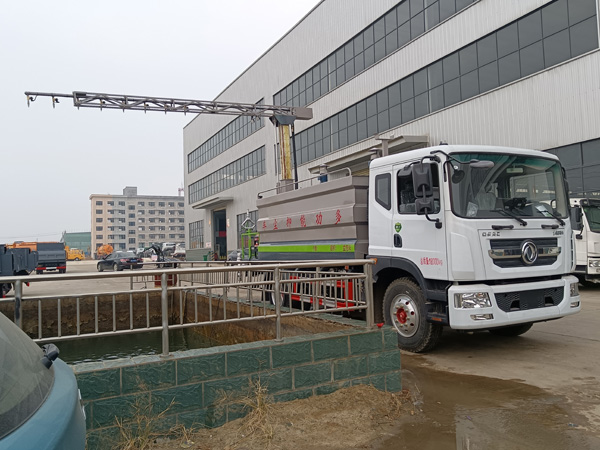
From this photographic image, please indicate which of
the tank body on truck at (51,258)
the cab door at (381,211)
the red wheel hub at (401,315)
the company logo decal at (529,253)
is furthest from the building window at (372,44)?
the tank body on truck at (51,258)

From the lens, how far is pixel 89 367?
351 centimetres

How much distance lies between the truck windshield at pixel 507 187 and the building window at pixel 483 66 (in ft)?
32.8

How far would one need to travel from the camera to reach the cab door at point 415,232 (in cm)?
600

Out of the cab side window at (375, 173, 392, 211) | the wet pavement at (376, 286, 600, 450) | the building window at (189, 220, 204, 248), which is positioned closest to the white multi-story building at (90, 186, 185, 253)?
the building window at (189, 220, 204, 248)

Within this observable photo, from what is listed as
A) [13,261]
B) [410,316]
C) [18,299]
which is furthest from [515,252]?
[13,261]

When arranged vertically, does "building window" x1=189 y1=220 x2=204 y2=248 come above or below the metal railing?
above

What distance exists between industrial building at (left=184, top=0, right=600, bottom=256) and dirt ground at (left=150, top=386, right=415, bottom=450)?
188 inches

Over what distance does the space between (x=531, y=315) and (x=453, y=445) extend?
2.98 metres

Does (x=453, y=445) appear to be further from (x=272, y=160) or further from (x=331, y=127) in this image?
(x=272, y=160)

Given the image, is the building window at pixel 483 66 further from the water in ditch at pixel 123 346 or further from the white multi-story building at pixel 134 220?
the white multi-story building at pixel 134 220

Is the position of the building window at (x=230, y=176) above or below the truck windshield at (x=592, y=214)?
above

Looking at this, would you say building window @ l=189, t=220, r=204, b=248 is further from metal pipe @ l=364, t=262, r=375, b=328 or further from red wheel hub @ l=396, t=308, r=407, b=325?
metal pipe @ l=364, t=262, r=375, b=328

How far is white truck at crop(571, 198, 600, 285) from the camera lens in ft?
41.4

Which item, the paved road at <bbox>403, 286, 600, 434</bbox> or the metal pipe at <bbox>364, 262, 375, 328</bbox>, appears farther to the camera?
the paved road at <bbox>403, 286, 600, 434</bbox>
